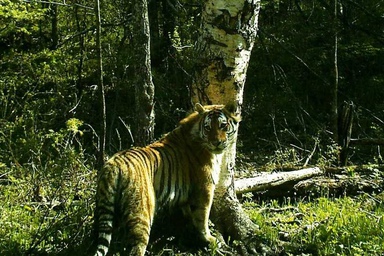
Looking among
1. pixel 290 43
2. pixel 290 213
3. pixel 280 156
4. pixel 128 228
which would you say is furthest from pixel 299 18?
pixel 128 228

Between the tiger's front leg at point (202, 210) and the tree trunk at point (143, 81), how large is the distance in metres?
1.77

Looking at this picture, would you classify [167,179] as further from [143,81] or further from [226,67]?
[143,81]

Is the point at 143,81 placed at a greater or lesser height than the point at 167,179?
greater

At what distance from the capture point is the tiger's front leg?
20.7 feet

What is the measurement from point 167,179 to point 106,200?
32.6 inches

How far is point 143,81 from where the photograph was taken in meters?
7.82

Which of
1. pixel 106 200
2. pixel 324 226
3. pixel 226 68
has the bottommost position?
pixel 324 226

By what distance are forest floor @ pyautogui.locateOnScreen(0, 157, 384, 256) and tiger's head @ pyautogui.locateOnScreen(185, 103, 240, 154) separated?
1178 millimetres

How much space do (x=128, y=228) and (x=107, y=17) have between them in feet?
32.3

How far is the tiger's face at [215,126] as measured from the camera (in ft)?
20.6

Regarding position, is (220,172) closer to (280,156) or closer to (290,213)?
(290,213)

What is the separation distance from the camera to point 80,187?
8.24 meters

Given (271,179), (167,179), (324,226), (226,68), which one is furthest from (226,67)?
(271,179)

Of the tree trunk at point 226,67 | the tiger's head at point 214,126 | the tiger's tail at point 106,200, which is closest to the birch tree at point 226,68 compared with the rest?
the tree trunk at point 226,67
